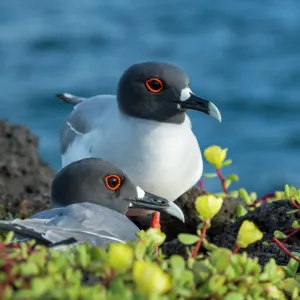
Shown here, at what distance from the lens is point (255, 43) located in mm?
18156

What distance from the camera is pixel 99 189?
203 inches

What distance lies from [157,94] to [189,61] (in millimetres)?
11092

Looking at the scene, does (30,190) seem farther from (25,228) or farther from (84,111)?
(25,228)

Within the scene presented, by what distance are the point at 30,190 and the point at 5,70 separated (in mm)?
10191

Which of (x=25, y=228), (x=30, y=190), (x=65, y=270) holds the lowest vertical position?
(x=30, y=190)

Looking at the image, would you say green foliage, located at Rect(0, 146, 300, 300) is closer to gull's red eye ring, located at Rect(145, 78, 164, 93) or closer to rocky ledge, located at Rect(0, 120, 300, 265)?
rocky ledge, located at Rect(0, 120, 300, 265)

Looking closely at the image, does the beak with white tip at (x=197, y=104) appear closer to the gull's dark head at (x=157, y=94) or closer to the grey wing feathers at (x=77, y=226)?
the gull's dark head at (x=157, y=94)

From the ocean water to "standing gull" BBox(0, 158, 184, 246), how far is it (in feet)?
27.2

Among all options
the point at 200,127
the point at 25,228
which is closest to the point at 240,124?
the point at 200,127

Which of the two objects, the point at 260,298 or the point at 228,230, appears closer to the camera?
the point at 260,298

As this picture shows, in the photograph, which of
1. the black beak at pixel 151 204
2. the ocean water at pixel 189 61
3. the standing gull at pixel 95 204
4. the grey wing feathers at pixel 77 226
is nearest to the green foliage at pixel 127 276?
the grey wing feathers at pixel 77 226

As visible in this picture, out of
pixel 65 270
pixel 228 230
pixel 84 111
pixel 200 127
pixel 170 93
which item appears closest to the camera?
pixel 65 270

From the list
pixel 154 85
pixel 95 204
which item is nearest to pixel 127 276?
pixel 95 204

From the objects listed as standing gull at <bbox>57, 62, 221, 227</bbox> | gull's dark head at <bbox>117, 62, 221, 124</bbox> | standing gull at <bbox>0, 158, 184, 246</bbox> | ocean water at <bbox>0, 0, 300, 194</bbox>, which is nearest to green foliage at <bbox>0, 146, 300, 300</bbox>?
standing gull at <bbox>0, 158, 184, 246</bbox>
